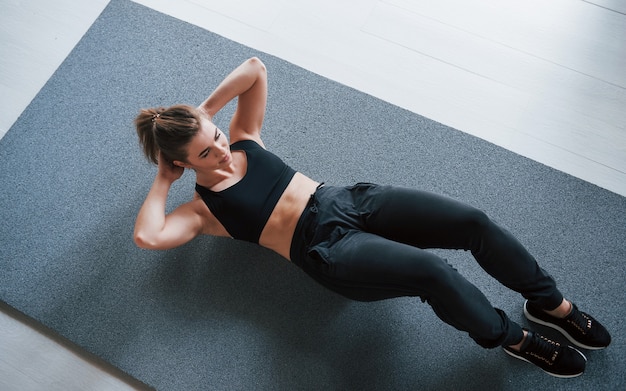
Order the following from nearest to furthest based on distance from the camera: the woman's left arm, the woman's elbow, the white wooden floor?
the woman's elbow < the woman's left arm < the white wooden floor

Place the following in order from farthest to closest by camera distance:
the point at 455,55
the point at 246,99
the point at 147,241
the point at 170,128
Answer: the point at 455,55 → the point at 246,99 → the point at 147,241 → the point at 170,128

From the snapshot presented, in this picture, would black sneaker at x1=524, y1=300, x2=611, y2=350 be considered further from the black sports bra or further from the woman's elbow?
the woman's elbow

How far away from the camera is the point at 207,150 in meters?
1.63

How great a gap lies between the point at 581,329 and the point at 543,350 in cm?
16

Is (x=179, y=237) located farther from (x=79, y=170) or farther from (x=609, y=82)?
(x=609, y=82)

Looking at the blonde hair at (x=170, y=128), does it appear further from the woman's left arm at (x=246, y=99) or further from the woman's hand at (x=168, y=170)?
the woman's left arm at (x=246, y=99)

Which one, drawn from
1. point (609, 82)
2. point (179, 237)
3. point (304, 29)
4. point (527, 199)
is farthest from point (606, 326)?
point (304, 29)

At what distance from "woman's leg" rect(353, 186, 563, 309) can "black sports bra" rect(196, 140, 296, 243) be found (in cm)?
30

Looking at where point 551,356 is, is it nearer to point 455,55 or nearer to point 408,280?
point 408,280

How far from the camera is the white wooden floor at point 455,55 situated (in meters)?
2.21

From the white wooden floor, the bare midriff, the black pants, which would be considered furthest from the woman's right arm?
the white wooden floor

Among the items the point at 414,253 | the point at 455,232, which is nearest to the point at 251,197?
the point at 414,253

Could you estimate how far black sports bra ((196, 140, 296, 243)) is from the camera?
69.1 inches

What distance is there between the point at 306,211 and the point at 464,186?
2.29 ft
